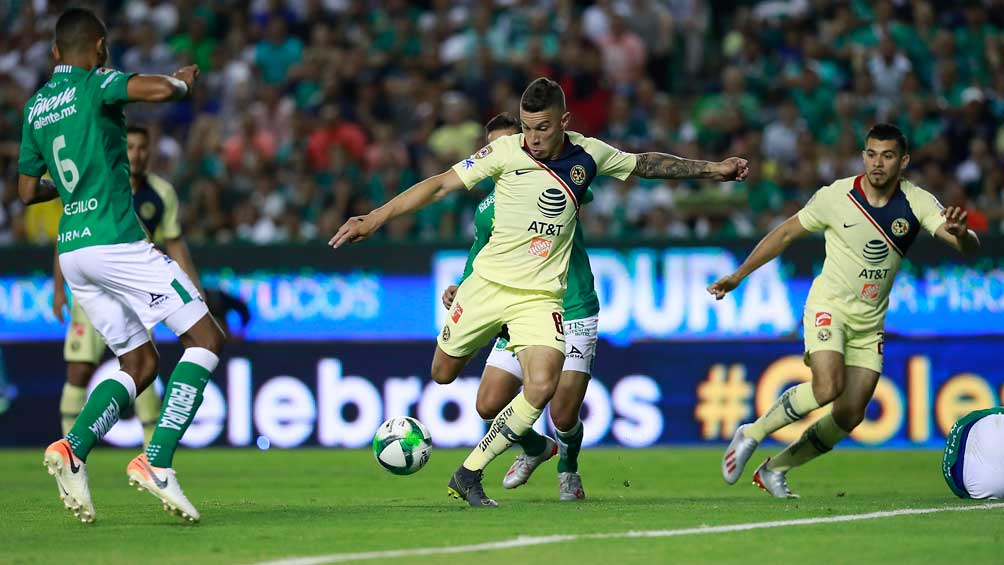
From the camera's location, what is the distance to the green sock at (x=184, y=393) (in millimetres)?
7574

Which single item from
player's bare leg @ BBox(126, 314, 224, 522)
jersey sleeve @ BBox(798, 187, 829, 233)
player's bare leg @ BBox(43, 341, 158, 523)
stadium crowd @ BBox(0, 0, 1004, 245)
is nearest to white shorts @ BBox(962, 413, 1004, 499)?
jersey sleeve @ BBox(798, 187, 829, 233)

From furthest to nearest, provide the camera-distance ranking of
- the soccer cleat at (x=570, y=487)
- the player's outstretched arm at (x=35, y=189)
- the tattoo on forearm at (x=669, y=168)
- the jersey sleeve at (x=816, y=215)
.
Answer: the jersey sleeve at (x=816, y=215), the soccer cleat at (x=570, y=487), the tattoo on forearm at (x=669, y=168), the player's outstretched arm at (x=35, y=189)

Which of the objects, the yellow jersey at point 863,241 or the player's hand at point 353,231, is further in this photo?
the yellow jersey at point 863,241

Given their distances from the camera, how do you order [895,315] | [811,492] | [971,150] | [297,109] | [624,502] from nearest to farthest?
[624,502] → [811,492] → [895,315] → [971,150] → [297,109]

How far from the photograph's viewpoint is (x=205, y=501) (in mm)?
9609

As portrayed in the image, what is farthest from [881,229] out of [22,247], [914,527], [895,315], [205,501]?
[22,247]

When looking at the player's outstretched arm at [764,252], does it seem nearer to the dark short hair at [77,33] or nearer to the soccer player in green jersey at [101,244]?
the soccer player in green jersey at [101,244]

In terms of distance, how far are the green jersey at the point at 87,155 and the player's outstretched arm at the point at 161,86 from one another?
0.71 ft

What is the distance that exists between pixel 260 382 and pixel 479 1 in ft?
22.7

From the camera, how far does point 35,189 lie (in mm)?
8227

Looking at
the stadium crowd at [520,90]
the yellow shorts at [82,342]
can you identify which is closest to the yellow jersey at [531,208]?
the yellow shorts at [82,342]

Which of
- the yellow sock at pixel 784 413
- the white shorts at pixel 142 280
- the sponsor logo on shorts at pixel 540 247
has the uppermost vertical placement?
the sponsor logo on shorts at pixel 540 247

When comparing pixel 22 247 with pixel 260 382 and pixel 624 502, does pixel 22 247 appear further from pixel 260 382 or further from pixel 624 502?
pixel 624 502

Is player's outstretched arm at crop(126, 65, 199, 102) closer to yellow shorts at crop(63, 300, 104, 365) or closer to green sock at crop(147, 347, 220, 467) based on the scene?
green sock at crop(147, 347, 220, 467)
